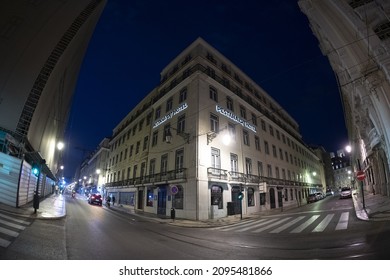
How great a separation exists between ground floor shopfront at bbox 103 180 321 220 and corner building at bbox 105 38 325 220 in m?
0.07

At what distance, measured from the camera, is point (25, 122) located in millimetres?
10727

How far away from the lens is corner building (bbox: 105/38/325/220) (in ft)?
51.7

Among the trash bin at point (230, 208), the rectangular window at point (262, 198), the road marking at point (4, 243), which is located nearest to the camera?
→ the road marking at point (4, 243)

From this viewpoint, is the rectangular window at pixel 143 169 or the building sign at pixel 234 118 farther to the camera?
the rectangular window at pixel 143 169

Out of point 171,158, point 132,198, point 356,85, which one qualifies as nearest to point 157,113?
point 171,158

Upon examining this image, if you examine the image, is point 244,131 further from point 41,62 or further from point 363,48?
point 41,62

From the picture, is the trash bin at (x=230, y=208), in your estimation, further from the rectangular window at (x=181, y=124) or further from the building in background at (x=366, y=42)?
the building in background at (x=366, y=42)

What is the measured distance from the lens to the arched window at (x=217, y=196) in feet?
51.7

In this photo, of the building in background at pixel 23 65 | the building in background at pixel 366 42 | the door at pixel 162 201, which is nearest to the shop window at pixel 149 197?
the door at pixel 162 201

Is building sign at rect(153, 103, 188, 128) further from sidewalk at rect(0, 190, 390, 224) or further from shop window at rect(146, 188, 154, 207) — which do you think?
sidewalk at rect(0, 190, 390, 224)

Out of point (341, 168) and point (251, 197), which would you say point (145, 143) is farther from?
point (341, 168)

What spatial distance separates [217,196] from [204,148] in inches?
175

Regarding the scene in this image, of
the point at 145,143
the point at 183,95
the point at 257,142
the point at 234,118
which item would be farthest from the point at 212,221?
the point at 145,143
